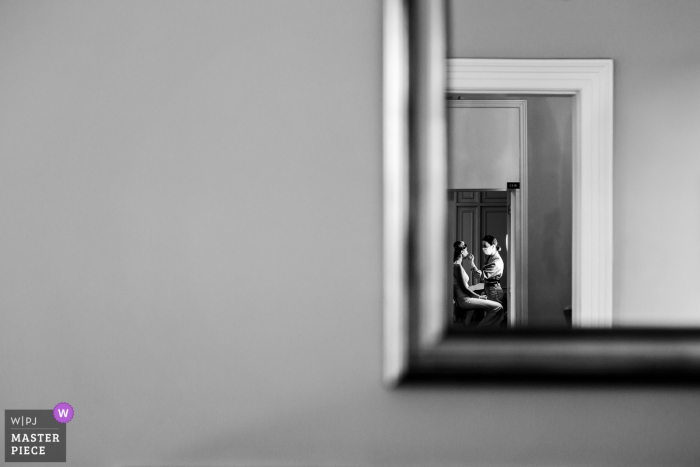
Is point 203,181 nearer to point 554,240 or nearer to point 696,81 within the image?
point 554,240

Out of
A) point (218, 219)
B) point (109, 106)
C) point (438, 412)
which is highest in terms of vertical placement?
point (109, 106)

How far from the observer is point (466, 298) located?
1.81 feet

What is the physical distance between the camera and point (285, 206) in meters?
0.58

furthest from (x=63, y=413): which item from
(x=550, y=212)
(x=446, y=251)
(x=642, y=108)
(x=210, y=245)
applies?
(x=642, y=108)

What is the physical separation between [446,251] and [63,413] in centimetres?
50

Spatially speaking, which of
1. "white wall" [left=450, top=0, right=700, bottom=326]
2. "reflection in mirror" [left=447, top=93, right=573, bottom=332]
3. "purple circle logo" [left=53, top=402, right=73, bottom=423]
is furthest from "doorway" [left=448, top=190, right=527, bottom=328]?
"purple circle logo" [left=53, top=402, right=73, bottom=423]

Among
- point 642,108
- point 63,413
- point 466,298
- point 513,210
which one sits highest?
point 642,108

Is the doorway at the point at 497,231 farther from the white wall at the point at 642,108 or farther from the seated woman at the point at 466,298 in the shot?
the white wall at the point at 642,108

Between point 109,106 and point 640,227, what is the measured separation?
2.10 ft

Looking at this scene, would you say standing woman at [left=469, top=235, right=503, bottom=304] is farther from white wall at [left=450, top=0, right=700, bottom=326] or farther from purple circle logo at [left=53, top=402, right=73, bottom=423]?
purple circle logo at [left=53, top=402, right=73, bottom=423]

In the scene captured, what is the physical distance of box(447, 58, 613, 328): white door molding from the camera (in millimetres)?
544

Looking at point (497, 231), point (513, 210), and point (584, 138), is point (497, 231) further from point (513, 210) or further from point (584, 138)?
point (584, 138)

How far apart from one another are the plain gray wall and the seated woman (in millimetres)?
92

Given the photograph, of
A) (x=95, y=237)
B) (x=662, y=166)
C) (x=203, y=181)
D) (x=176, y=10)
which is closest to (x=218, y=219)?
(x=203, y=181)
